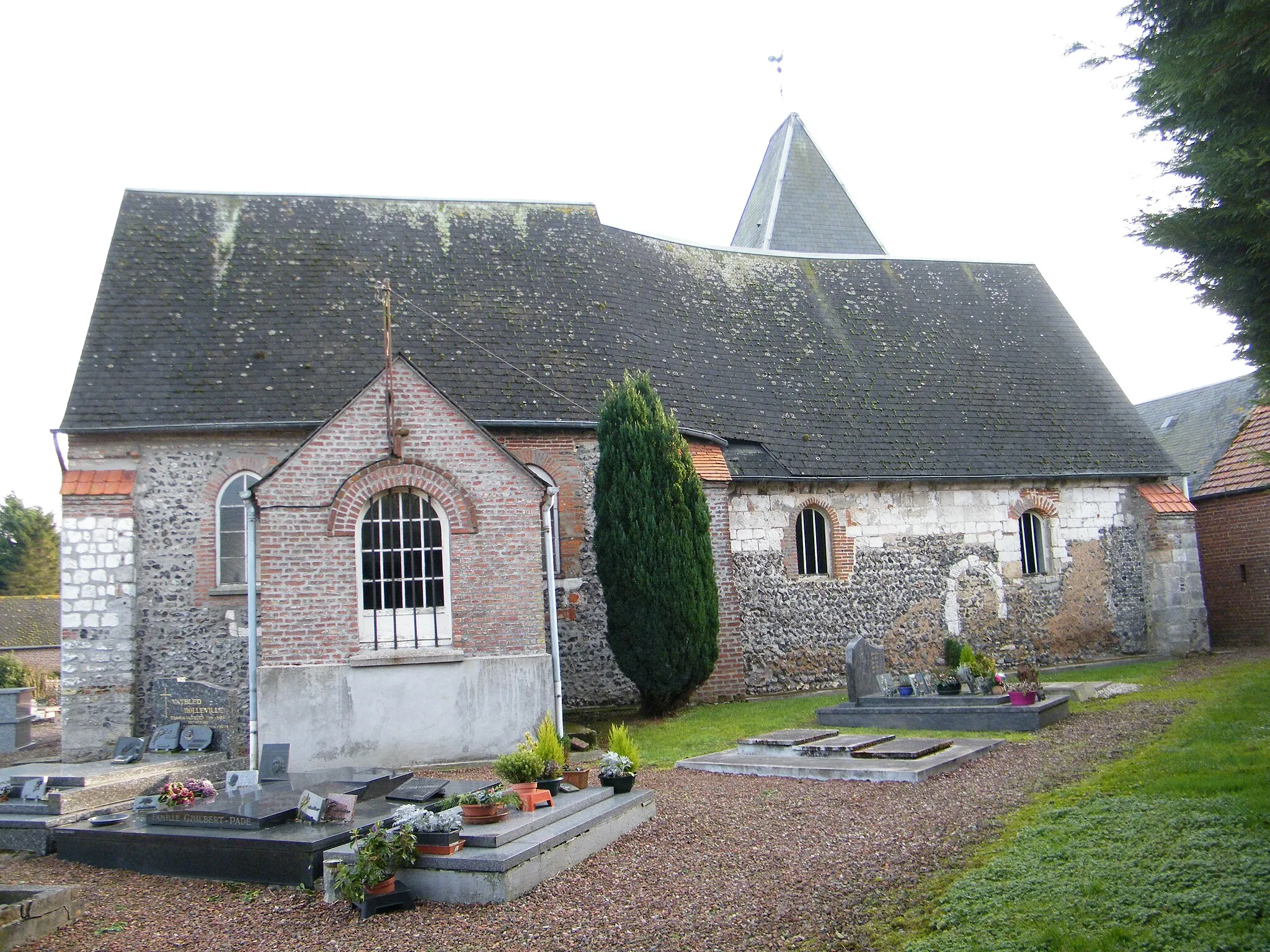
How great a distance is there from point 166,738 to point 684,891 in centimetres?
817

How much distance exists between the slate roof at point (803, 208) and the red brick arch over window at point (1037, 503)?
9.51m

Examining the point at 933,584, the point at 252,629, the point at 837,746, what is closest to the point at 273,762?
the point at 252,629

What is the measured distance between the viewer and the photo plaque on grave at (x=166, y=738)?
39.9 ft

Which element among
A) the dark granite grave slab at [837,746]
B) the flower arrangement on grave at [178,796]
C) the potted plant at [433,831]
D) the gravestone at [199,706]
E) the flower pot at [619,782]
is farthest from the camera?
the gravestone at [199,706]

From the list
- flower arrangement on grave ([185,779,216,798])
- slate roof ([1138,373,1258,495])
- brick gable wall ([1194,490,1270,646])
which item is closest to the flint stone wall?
brick gable wall ([1194,490,1270,646])

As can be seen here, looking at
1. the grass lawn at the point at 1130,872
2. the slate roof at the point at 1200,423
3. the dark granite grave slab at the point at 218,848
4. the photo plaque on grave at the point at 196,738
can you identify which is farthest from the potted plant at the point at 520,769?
the slate roof at the point at 1200,423

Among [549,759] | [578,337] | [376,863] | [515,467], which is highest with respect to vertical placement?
[578,337]

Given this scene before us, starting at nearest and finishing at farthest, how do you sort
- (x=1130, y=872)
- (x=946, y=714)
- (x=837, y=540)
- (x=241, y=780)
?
(x=1130, y=872)
(x=241, y=780)
(x=946, y=714)
(x=837, y=540)

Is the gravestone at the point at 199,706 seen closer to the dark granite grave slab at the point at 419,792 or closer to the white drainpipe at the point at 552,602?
the white drainpipe at the point at 552,602

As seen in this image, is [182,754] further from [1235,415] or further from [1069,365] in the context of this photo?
[1235,415]

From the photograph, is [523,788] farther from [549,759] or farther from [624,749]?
[624,749]

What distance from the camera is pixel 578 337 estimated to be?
18703mm

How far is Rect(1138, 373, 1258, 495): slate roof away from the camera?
83.9 ft

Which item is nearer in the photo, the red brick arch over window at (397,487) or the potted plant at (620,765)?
the potted plant at (620,765)
